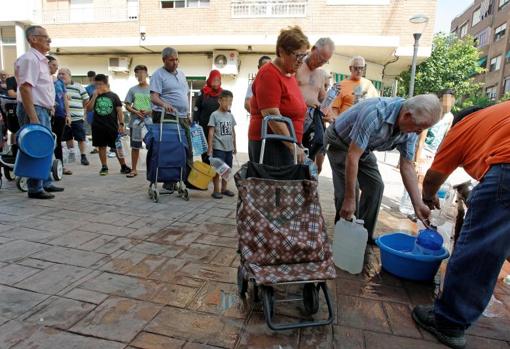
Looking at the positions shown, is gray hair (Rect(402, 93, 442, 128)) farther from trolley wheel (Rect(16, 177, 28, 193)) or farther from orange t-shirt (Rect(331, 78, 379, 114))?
trolley wheel (Rect(16, 177, 28, 193))

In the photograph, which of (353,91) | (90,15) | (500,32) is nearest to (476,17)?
(500,32)

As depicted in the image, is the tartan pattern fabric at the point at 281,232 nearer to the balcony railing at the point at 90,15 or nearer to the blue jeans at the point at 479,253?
the blue jeans at the point at 479,253

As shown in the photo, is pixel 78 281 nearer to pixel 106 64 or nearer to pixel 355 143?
pixel 355 143

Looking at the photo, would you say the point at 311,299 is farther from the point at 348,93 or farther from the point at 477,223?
the point at 348,93

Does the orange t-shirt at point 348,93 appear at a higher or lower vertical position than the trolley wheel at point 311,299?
higher

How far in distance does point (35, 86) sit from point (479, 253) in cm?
486

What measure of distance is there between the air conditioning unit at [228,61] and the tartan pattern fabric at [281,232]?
1296cm

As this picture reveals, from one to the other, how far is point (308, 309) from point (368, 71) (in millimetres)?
15065

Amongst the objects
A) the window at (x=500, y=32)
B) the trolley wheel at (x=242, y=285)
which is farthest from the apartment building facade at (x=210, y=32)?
the window at (x=500, y=32)

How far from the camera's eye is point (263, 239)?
6.92ft

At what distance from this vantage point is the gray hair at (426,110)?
7.64 ft

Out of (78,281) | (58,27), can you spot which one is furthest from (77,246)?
(58,27)

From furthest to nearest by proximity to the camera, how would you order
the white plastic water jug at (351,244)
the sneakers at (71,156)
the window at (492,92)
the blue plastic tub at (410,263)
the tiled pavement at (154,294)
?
the window at (492,92)
the sneakers at (71,156)
the white plastic water jug at (351,244)
the blue plastic tub at (410,263)
the tiled pavement at (154,294)

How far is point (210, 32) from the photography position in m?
14.3
